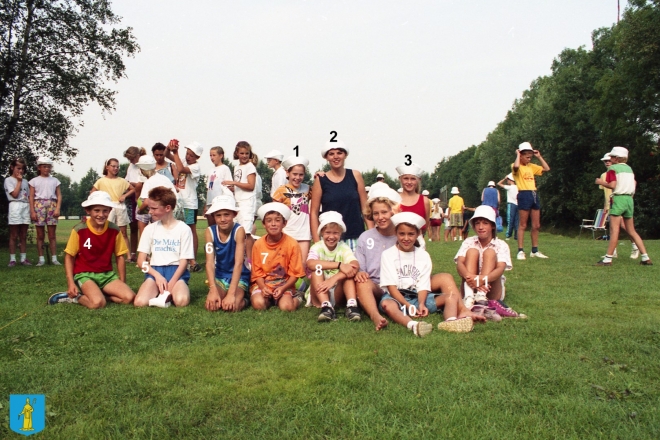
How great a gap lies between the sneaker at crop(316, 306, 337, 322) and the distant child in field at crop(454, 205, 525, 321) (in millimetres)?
1419

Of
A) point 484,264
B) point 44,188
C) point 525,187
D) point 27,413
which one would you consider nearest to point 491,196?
point 525,187

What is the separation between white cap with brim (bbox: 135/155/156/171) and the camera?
9.09 meters

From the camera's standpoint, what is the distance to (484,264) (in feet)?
19.0

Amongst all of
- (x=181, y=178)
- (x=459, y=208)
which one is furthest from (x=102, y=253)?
(x=459, y=208)

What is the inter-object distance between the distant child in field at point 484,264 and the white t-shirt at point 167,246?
10.4ft

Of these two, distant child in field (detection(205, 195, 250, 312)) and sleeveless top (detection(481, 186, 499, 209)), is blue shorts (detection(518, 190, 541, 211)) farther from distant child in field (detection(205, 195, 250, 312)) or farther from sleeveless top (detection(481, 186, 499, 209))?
sleeveless top (detection(481, 186, 499, 209))

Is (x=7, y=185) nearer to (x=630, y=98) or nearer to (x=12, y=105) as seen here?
(x=12, y=105)

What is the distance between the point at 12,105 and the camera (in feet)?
59.6

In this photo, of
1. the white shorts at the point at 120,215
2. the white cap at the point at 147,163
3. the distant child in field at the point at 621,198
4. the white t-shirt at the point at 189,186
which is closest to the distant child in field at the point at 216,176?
the white t-shirt at the point at 189,186

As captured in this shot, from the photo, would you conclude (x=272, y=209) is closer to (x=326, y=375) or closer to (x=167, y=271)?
(x=167, y=271)

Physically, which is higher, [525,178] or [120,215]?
[525,178]

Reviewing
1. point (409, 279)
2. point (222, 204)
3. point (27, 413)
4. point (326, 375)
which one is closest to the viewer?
point (27, 413)

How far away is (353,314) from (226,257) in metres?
1.94

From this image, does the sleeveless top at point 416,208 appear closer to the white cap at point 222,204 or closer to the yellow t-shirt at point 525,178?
the white cap at point 222,204
